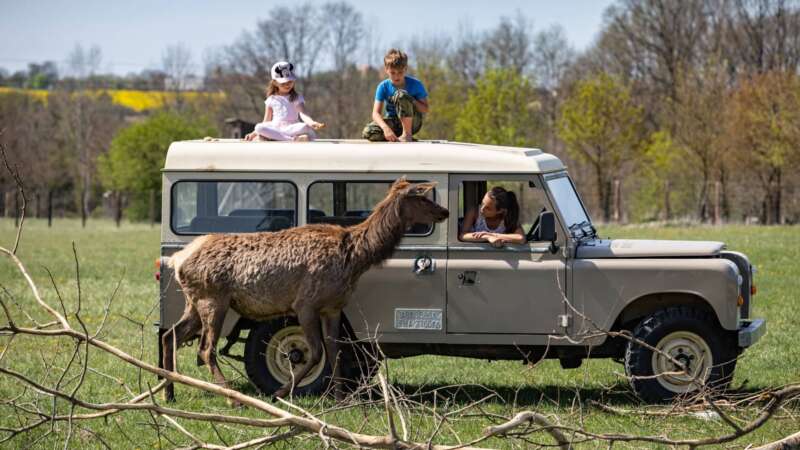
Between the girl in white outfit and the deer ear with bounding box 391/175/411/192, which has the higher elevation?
the girl in white outfit

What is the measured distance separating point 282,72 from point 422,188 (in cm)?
243

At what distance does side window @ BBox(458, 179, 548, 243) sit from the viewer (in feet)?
33.5

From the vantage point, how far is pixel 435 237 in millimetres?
10203

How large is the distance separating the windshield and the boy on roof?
1432 mm

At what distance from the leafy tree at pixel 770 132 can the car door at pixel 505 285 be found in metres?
33.3

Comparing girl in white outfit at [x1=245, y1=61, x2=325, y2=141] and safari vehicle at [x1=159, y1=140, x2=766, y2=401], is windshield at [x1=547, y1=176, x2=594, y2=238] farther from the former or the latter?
girl in white outfit at [x1=245, y1=61, x2=325, y2=141]

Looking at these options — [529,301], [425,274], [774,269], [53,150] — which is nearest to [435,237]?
[425,274]

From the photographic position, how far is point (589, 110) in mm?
48219

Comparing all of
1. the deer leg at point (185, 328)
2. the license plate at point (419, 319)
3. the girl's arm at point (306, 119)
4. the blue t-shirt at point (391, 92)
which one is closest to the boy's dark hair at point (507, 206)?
the license plate at point (419, 319)

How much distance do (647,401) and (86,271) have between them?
58.5 ft

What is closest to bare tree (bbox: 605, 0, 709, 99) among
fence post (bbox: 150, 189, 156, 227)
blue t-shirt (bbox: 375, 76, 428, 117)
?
fence post (bbox: 150, 189, 156, 227)

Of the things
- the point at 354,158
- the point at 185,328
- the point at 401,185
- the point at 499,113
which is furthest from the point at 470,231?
the point at 499,113

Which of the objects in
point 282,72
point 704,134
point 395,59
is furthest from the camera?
point 704,134

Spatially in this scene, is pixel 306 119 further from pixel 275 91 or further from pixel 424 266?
pixel 424 266
